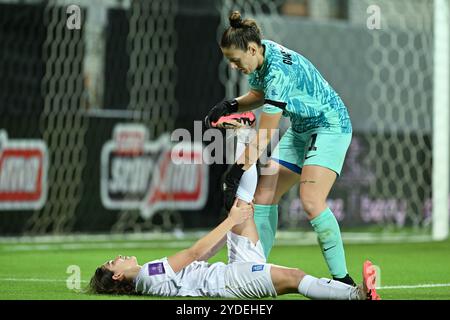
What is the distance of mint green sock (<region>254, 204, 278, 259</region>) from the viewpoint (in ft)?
22.6

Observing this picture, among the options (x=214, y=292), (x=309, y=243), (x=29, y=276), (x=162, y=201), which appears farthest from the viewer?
(x=162, y=201)

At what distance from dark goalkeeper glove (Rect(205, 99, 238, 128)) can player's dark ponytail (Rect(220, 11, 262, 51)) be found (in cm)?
46

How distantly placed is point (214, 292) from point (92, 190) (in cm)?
578

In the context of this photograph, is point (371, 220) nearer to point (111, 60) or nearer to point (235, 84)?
point (235, 84)

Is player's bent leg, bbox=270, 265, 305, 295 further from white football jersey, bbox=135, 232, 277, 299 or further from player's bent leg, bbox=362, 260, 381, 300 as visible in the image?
player's bent leg, bbox=362, 260, 381, 300

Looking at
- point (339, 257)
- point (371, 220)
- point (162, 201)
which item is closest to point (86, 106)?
point (162, 201)

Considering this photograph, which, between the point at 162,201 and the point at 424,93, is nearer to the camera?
the point at 162,201

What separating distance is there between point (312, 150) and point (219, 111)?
0.62 metres

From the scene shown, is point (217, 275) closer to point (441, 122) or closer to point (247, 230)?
point (247, 230)

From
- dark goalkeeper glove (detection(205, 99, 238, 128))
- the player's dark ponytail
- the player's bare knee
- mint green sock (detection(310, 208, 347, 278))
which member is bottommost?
mint green sock (detection(310, 208, 347, 278))

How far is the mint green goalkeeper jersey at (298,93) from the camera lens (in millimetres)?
6453

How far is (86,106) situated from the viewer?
39.1 ft

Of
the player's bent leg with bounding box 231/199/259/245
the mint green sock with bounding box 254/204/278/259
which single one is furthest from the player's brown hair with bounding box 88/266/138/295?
the mint green sock with bounding box 254/204/278/259
